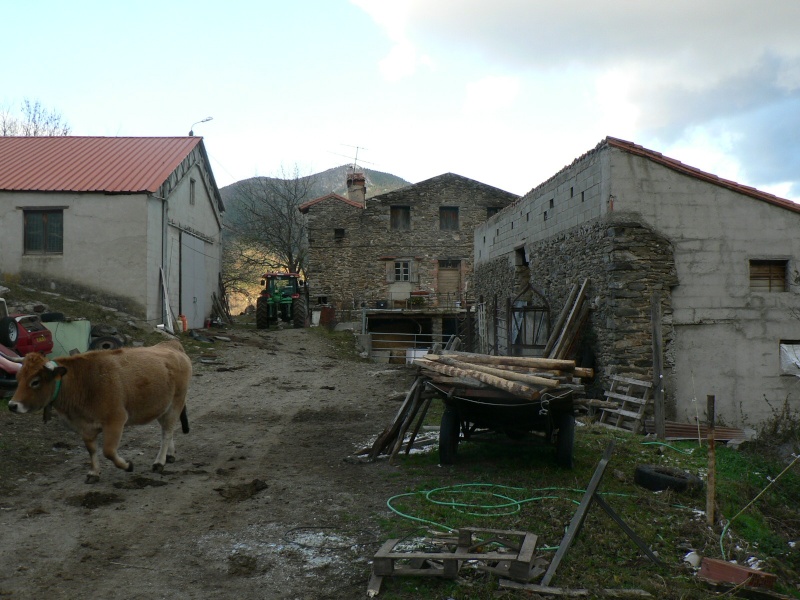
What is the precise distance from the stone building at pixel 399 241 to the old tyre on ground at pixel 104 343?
1868cm

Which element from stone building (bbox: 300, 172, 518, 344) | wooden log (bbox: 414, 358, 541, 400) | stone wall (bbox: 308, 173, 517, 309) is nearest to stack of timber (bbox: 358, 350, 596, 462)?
wooden log (bbox: 414, 358, 541, 400)

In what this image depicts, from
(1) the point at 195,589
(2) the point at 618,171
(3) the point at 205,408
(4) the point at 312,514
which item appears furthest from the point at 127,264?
(1) the point at 195,589

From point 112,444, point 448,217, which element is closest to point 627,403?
point 112,444

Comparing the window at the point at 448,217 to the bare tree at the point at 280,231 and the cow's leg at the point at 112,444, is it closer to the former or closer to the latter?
the bare tree at the point at 280,231

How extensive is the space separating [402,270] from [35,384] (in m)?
28.1

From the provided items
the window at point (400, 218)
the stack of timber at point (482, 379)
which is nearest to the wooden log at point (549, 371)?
the stack of timber at point (482, 379)

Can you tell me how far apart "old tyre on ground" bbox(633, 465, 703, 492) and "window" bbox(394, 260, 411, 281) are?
26988 mm

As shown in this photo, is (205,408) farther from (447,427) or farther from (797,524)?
(797,524)

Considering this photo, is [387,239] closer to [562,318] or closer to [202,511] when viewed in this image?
[562,318]

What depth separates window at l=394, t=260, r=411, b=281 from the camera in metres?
34.5

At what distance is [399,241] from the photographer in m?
34.4

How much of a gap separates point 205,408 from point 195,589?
7.79 metres

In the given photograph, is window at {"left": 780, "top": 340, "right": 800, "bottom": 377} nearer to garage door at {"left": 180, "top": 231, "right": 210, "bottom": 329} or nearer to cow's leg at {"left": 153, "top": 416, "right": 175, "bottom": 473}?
cow's leg at {"left": 153, "top": 416, "right": 175, "bottom": 473}

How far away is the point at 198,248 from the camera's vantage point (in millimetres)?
25906
